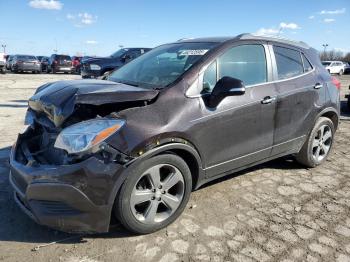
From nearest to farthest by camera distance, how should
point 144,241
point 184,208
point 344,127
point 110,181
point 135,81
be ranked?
point 110,181, point 144,241, point 184,208, point 135,81, point 344,127

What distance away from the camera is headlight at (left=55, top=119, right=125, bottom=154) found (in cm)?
293

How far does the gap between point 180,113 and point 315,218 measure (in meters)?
1.77

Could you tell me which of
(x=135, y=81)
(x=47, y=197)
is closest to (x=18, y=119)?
(x=135, y=81)

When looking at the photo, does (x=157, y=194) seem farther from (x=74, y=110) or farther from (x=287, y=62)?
(x=287, y=62)

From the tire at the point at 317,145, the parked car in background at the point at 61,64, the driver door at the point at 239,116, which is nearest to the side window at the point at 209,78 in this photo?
the driver door at the point at 239,116

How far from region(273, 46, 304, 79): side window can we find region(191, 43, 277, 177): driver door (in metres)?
0.22

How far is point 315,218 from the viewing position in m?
3.73

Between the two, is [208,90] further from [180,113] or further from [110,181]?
[110,181]

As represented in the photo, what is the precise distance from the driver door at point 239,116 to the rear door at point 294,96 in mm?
159

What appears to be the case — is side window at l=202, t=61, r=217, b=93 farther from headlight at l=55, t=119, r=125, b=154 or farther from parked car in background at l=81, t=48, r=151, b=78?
parked car in background at l=81, t=48, r=151, b=78

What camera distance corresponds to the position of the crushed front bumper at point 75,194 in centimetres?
291

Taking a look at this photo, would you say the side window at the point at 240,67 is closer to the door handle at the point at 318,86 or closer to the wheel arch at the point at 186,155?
the wheel arch at the point at 186,155

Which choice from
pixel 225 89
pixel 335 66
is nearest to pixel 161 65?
pixel 225 89

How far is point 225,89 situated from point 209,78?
0.98ft
